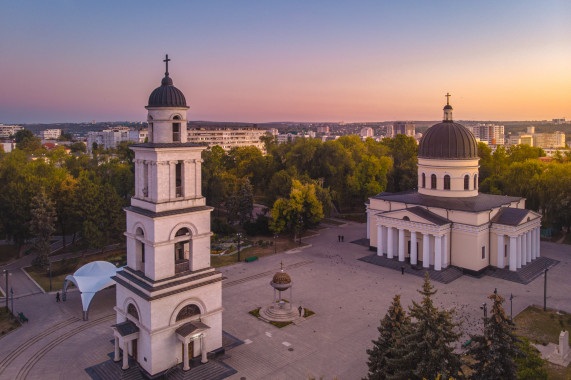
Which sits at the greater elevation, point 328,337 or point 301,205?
point 301,205

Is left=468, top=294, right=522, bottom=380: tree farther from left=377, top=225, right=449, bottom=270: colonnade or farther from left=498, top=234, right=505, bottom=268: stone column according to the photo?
left=498, top=234, right=505, bottom=268: stone column

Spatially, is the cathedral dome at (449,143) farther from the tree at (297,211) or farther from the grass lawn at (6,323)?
the grass lawn at (6,323)

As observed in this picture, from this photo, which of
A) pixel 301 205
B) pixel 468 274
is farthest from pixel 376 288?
pixel 301 205

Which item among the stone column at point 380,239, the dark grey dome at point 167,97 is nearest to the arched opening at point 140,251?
the dark grey dome at point 167,97

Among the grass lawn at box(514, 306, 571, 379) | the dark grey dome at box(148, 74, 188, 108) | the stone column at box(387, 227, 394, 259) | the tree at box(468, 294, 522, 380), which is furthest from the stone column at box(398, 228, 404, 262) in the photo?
the dark grey dome at box(148, 74, 188, 108)

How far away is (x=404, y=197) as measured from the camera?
131 ft

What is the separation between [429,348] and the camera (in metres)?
15.5

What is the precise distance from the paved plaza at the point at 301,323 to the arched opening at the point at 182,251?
5.32 m

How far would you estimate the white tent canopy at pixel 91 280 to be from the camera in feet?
87.7

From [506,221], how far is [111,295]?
30.7m

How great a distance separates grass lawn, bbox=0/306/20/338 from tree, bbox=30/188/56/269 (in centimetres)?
882

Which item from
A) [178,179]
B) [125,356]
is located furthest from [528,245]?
[125,356]

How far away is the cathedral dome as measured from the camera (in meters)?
37.5

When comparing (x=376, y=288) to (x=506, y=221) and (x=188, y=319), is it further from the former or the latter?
(x=188, y=319)
